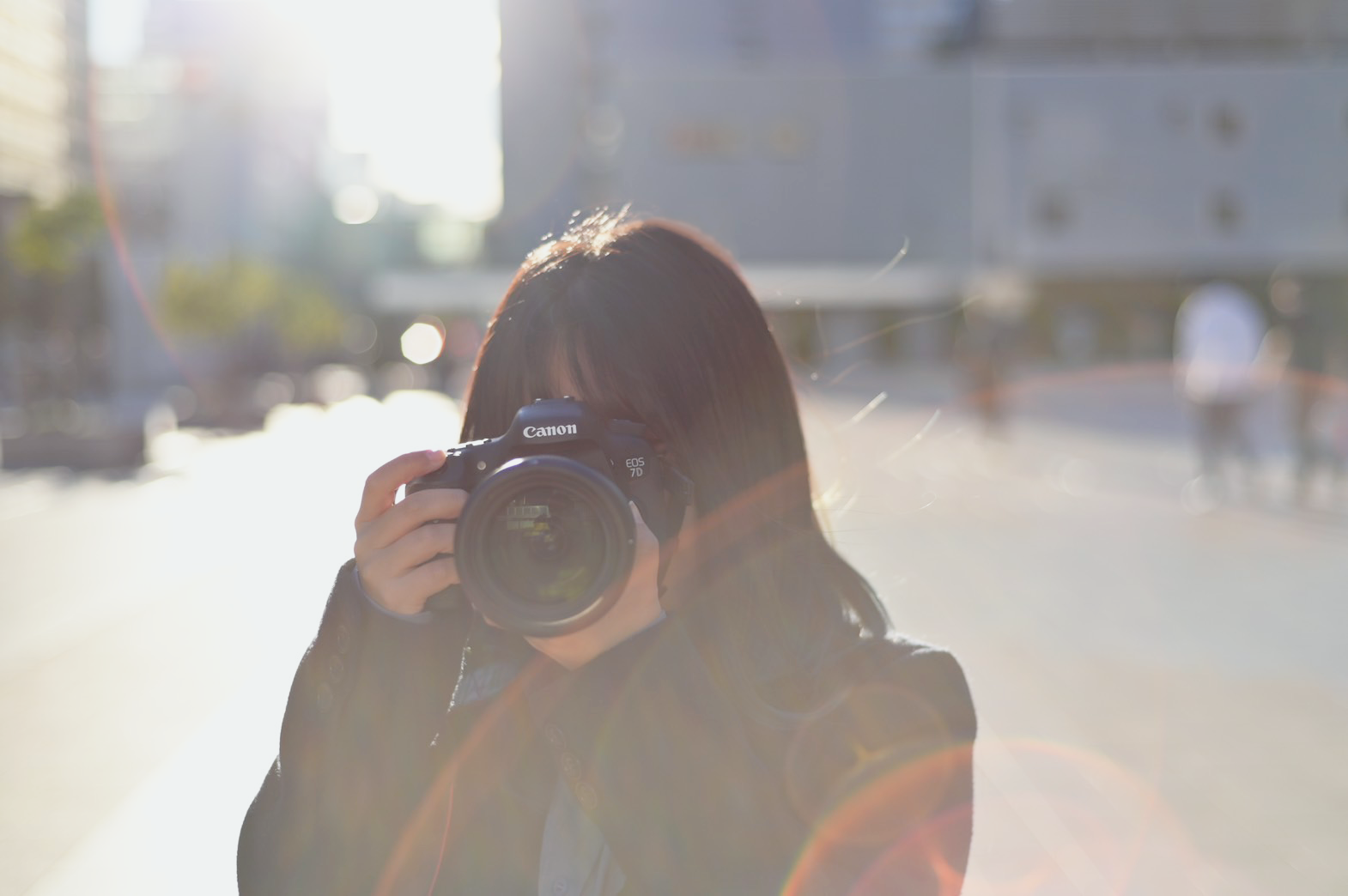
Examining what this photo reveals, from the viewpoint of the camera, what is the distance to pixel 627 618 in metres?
1.32

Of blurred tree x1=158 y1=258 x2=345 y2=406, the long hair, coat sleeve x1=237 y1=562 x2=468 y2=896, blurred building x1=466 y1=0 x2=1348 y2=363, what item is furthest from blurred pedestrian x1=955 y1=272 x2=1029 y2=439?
blurred building x1=466 y1=0 x2=1348 y2=363

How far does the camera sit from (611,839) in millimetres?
1230

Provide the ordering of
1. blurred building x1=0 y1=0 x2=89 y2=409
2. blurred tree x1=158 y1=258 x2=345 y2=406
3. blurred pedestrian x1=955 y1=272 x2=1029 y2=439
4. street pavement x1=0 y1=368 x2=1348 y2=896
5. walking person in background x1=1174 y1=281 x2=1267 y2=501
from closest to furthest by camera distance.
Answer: street pavement x1=0 y1=368 x2=1348 y2=896, walking person in background x1=1174 y1=281 x2=1267 y2=501, blurred pedestrian x1=955 y1=272 x2=1029 y2=439, blurred tree x1=158 y1=258 x2=345 y2=406, blurred building x1=0 y1=0 x2=89 y2=409

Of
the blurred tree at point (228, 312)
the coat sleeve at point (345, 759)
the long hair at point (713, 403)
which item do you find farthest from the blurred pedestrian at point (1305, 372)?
the blurred tree at point (228, 312)

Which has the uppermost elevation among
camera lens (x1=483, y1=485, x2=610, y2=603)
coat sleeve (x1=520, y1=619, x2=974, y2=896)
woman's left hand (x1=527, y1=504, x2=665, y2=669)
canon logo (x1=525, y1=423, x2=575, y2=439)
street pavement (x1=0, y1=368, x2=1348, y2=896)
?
canon logo (x1=525, y1=423, x2=575, y2=439)

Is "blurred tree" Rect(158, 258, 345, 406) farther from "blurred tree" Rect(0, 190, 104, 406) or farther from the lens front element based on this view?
the lens front element

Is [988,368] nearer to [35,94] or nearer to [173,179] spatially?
[35,94]

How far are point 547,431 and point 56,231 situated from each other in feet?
56.1

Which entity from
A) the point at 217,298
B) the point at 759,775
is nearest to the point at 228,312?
the point at 217,298

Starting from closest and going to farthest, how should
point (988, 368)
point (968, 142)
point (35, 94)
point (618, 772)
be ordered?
point (618, 772) → point (988, 368) → point (35, 94) → point (968, 142)

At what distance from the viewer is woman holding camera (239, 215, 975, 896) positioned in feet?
4.10

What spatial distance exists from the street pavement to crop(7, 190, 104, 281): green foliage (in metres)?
6.28

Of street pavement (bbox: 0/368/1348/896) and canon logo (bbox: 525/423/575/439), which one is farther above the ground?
canon logo (bbox: 525/423/575/439)

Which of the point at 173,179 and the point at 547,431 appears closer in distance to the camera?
the point at 547,431
